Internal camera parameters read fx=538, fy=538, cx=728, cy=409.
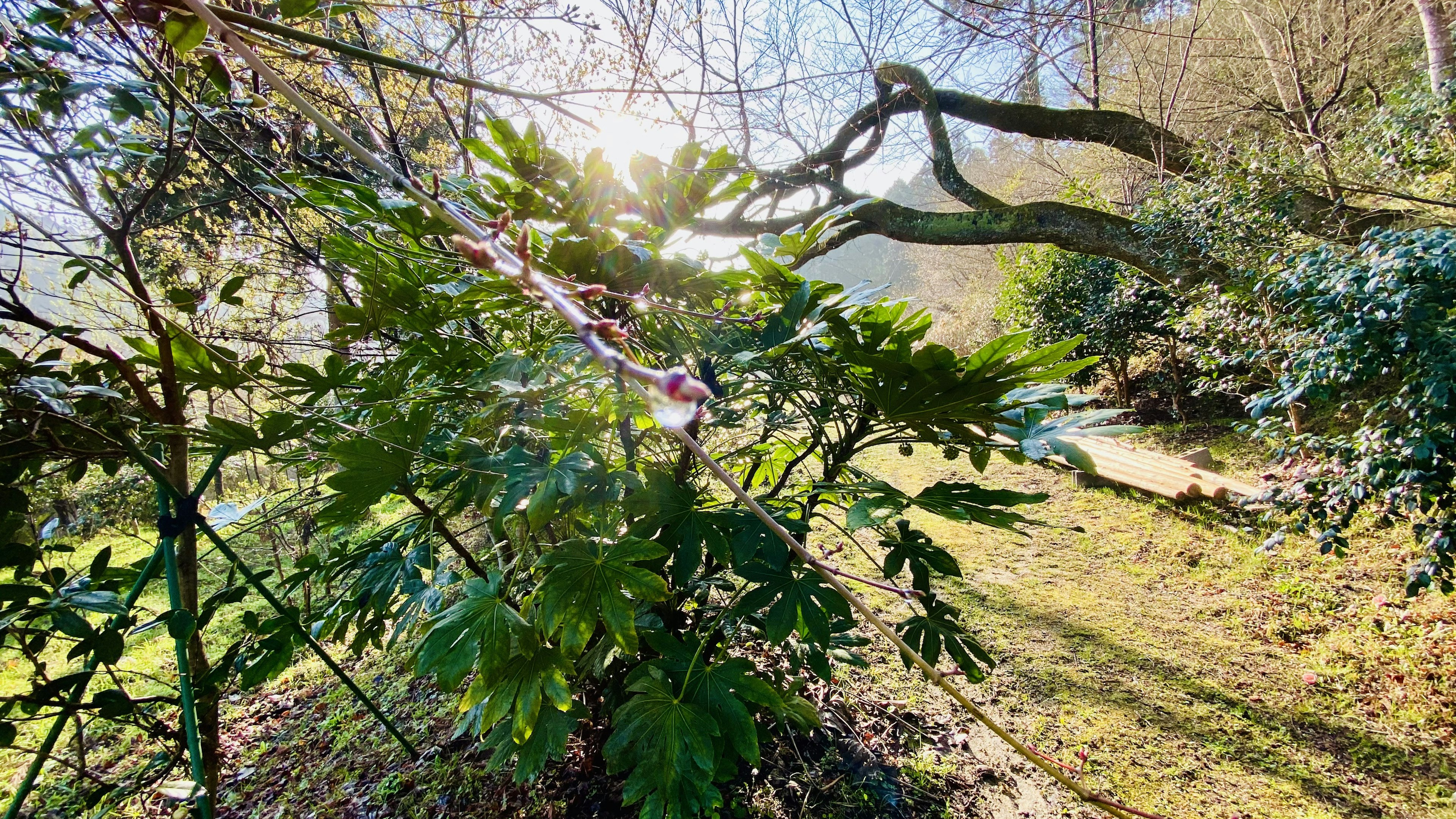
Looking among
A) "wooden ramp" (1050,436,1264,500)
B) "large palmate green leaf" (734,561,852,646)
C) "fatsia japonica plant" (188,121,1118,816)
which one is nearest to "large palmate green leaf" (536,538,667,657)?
"fatsia japonica plant" (188,121,1118,816)

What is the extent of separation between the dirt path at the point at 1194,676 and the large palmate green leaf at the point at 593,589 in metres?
0.58

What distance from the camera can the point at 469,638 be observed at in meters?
0.71

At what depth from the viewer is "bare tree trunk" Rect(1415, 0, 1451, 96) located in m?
3.17

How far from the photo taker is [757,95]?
3047mm

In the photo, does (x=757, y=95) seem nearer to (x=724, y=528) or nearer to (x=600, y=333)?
(x=724, y=528)

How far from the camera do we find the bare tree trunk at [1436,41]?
10.4ft

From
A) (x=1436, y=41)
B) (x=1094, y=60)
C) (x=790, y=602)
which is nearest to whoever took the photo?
(x=790, y=602)

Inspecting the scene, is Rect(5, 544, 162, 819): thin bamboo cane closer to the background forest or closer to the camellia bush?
the background forest

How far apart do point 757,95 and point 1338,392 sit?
10.0 feet

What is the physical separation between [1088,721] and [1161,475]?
2310 mm

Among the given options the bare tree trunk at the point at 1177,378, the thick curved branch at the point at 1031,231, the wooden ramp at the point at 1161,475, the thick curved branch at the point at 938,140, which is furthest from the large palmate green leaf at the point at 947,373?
the bare tree trunk at the point at 1177,378

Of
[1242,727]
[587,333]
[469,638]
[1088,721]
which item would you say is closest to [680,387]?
[587,333]

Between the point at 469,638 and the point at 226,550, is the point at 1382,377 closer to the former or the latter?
the point at 469,638

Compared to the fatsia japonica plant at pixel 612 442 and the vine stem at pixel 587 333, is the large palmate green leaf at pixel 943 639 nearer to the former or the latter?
the fatsia japonica plant at pixel 612 442
